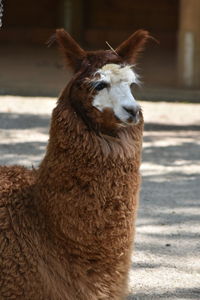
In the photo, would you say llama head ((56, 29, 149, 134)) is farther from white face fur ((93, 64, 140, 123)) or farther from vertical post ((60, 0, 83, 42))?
vertical post ((60, 0, 83, 42))

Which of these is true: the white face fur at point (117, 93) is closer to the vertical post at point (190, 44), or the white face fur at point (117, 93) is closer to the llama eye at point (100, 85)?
the llama eye at point (100, 85)

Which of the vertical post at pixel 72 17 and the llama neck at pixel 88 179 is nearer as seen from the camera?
the llama neck at pixel 88 179

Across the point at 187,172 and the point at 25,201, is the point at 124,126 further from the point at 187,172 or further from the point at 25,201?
the point at 187,172

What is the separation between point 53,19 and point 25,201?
1350 centimetres

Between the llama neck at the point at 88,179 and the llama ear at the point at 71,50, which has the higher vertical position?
the llama ear at the point at 71,50

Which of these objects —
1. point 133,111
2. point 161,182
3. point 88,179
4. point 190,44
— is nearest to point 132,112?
point 133,111

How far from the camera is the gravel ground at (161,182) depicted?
488 cm

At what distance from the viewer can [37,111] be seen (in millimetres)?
10602

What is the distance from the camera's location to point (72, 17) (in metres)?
15.8

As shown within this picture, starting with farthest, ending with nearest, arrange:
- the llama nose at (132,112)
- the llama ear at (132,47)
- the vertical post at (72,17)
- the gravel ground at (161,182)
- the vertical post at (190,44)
A: the vertical post at (72,17), the vertical post at (190,44), the gravel ground at (161,182), the llama ear at (132,47), the llama nose at (132,112)

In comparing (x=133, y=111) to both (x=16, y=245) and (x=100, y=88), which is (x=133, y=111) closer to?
(x=100, y=88)

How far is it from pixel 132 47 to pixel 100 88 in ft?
1.12

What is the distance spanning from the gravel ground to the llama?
966 mm

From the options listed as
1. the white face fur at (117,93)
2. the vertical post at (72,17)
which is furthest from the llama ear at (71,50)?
the vertical post at (72,17)
